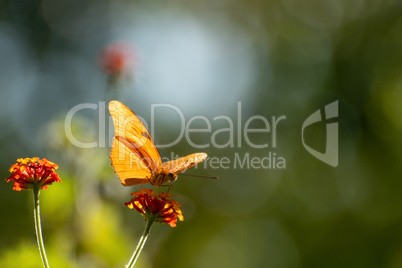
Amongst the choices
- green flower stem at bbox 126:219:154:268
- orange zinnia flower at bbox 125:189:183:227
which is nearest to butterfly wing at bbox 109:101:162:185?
orange zinnia flower at bbox 125:189:183:227

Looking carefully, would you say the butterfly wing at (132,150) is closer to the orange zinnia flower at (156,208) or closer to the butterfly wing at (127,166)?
the butterfly wing at (127,166)

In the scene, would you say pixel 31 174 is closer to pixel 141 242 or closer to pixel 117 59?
pixel 141 242

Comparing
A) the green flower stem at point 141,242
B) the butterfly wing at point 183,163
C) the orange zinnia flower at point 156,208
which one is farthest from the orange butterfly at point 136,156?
the green flower stem at point 141,242

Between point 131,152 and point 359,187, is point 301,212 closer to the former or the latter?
point 359,187

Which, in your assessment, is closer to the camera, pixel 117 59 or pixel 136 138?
pixel 136 138

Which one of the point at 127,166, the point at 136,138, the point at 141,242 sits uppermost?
the point at 136,138

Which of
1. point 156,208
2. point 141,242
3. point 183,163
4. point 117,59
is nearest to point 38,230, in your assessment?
point 141,242
